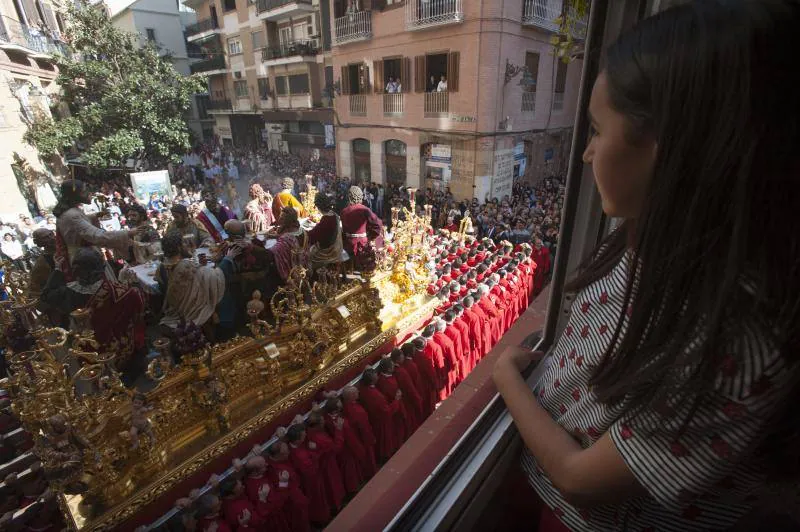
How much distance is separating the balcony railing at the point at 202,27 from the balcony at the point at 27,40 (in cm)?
737

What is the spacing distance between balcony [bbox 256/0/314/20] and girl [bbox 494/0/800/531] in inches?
718

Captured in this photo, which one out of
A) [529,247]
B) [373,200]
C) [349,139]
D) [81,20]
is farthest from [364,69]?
[529,247]

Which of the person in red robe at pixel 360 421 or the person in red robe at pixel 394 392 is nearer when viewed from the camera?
the person in red robe at pixel 360 421

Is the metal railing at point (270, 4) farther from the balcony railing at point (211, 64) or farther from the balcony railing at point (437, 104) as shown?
the balcony railing at point (437, 104)

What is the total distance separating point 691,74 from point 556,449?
696 millimetres

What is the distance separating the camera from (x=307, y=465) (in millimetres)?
3297

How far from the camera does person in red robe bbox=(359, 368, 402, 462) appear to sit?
390cm

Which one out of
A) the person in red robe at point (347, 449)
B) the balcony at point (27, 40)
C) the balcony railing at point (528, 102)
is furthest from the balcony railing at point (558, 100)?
the balcony at point (27, 40)

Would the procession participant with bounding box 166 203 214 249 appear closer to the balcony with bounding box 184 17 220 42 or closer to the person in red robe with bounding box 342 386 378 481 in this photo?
the person in red robe with bounding box 342 386 378 481

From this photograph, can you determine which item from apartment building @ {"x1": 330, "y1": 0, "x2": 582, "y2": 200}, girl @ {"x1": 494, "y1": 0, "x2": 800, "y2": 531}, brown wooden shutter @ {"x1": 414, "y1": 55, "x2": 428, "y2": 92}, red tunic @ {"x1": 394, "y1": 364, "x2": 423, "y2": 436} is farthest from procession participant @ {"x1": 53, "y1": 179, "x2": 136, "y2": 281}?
brown wooden shutter @ {"x1": 414, "y1": 55, "x2": 428, "y2": 92}

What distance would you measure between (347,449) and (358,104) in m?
12.4

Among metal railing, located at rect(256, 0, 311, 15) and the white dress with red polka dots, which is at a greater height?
metal railing, located at rect(256, 0, 311, 15)

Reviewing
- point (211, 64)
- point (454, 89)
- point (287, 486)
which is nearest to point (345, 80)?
point (454, 89)

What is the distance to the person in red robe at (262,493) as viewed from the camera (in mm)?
2980
